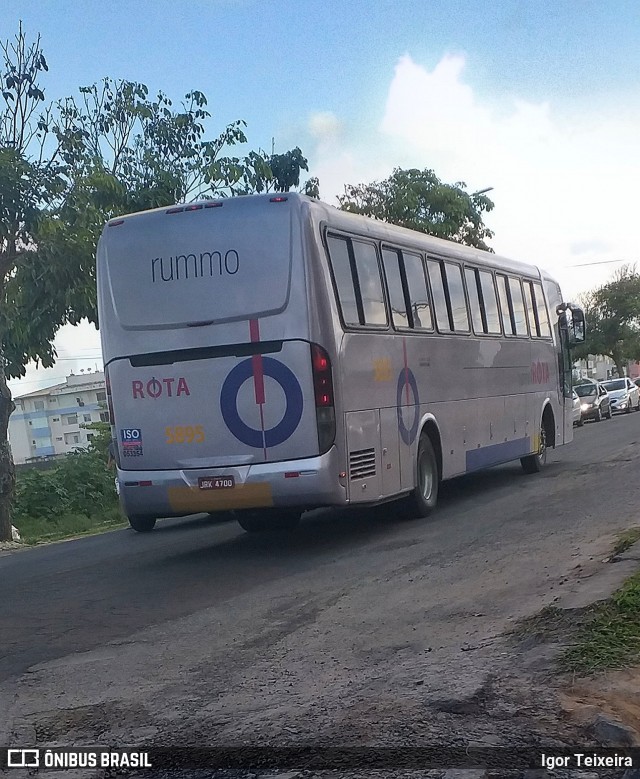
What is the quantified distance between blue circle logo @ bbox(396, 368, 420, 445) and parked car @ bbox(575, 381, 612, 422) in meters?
27.5

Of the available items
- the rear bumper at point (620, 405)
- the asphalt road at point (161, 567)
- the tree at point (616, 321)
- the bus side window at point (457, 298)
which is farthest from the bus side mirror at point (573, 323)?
the tree at point (616, 321)

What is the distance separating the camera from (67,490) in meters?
24.6

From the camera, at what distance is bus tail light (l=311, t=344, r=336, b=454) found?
10.2m

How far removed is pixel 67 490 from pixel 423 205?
20.6m

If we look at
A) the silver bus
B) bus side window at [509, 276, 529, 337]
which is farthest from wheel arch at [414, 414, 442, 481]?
bus side window at [509, 276, 529, 337]

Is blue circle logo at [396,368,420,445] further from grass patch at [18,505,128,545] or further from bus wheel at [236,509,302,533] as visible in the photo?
grass patch at [18,505,128,545]

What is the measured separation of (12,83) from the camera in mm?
18531

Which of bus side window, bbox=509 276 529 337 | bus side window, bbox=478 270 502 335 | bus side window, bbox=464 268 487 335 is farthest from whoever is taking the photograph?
bus side window, bbox=509 276 529 337

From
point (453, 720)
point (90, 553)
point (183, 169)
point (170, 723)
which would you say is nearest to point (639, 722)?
point (453, 720)

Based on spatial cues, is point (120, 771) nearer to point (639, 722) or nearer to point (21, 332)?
point (639, 722)

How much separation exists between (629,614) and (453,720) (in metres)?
1.80

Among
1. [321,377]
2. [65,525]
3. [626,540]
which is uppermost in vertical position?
[321,377]

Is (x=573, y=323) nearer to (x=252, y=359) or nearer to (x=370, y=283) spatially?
(x=370, y=283)

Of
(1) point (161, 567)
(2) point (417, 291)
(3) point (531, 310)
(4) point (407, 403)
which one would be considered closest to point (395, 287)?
(2) point (417, 291)
